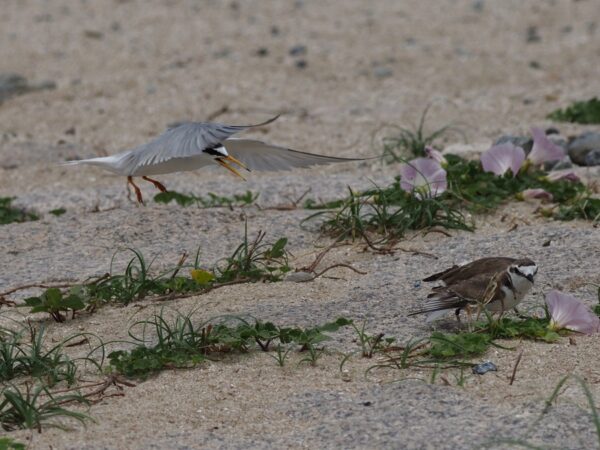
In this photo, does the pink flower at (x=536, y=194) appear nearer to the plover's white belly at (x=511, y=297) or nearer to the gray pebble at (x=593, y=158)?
the gray pebble at (x=593, y=158)

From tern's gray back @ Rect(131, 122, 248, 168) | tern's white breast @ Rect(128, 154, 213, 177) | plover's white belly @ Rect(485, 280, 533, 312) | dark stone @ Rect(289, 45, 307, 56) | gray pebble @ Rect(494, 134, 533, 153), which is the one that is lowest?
dark stone @ Rect(289, 45, 307, 56)

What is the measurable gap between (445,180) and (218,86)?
4.65m

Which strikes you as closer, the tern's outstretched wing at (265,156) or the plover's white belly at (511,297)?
the plover's white belly at (511,297)

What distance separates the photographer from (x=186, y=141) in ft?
13.7

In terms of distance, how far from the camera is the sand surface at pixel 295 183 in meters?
3.26

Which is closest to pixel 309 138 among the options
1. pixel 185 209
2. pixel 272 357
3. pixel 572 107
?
pixel 572 107

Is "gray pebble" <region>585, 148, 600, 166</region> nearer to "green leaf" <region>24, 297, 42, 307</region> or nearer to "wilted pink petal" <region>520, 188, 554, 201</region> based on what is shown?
"wilted pink petal" <region>520, 188, 554, 201</region>

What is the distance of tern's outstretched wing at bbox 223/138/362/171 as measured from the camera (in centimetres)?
444

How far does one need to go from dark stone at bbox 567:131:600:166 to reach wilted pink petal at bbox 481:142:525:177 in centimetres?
99

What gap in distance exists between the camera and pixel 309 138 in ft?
25.5

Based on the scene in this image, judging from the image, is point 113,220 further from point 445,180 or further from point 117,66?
point 117,66

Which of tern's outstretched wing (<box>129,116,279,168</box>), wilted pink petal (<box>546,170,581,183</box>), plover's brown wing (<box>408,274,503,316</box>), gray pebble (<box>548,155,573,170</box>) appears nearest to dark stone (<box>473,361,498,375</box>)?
plover's brown wing (<box>408,274,503,316</box>)

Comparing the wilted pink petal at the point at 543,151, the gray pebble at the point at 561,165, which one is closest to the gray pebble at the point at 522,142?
the gray pebble at the point at 561,165

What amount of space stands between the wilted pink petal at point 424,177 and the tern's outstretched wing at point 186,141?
1.15 meters
